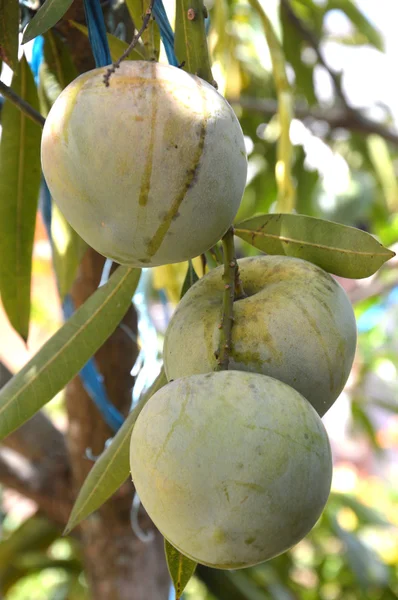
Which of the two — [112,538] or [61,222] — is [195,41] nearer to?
[61,222]

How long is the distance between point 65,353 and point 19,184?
0.85 feet

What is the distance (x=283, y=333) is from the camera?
47 centimetres

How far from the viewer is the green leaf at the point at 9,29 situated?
71cm

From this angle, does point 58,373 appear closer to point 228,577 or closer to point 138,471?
point 138,471

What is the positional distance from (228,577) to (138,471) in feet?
3.96

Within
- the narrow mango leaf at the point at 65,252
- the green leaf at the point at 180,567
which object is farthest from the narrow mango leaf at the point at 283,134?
the green leaf at the point at 180,567

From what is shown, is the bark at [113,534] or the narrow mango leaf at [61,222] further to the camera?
the bark at [113,534]

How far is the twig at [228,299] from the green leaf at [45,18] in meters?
0.20

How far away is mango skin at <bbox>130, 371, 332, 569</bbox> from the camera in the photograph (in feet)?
1.31

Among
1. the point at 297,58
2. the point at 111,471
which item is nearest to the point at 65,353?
the point at 111,471

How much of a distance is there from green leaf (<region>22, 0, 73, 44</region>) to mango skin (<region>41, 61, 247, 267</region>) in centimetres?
11

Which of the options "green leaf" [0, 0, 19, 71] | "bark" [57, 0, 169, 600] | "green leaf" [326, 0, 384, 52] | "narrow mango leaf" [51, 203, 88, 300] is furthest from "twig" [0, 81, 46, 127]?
"green leaf" [326, 0, 384, 52]

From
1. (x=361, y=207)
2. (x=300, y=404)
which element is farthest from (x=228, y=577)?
(x=300, y=404)

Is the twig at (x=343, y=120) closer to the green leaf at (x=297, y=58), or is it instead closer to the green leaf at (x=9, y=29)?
the green leaf at (x=297, y=58)
